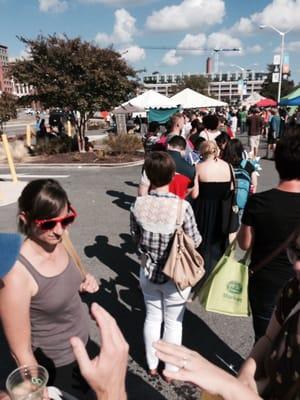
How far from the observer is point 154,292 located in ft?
9.50

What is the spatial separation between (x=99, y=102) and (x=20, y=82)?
335 cm

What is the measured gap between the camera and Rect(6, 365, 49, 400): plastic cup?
124 centimetres

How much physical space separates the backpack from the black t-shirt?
157 centimetres

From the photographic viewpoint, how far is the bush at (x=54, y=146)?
1592 cm

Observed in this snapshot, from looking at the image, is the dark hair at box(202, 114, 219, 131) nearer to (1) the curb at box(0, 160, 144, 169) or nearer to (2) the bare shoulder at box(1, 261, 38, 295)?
(2) the bare shoulder at box(1, 261, 38, 295)

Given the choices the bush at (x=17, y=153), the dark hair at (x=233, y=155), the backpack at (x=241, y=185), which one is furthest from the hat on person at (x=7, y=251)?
the bush at (x=17, y=153)

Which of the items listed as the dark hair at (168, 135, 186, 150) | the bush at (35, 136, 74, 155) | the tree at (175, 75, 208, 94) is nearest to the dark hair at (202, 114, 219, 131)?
the dark hair at (168, 135, 186, 150)

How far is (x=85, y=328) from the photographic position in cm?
213

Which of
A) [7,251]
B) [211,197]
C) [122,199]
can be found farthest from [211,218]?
[122,199]

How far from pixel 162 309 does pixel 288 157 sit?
1.64 metres

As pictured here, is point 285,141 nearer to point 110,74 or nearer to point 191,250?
point 191,250

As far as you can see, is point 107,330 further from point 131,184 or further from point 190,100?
point 190,100

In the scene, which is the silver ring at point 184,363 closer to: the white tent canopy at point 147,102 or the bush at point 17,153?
the bush at point 17,153

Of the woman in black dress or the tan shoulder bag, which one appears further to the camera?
the woman in black dress
